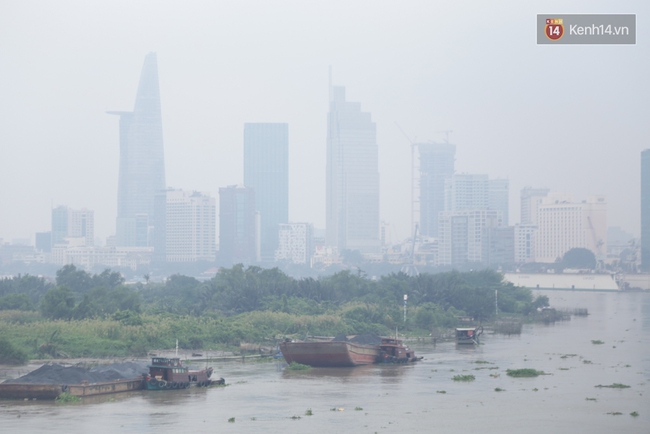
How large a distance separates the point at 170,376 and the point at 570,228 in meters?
162

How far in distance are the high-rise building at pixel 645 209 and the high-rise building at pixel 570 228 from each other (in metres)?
12.1

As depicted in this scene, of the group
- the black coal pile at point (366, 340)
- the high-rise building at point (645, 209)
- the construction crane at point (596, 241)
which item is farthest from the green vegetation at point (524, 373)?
the construction crane at point (596, 241)

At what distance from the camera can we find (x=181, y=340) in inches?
1581

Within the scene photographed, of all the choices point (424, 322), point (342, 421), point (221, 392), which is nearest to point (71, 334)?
point (221, 392)

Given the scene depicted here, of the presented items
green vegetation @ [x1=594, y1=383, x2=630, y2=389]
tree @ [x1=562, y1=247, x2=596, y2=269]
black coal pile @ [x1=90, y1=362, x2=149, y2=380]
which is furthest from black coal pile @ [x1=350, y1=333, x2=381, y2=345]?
tree @ [x1=562, y1=247, x2=596, y2=269]

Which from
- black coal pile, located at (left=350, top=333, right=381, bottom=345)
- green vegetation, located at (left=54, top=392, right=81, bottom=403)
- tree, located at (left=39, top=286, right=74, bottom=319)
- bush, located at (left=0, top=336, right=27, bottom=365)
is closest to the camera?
green vegetation, located at (left=54, top=392, right=81, bottom=403)

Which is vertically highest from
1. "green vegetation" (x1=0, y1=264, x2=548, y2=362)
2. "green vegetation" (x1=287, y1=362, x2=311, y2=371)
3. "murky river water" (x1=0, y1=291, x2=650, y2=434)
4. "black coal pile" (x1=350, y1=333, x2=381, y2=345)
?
"green vegetation" (x1=0, y1=264, x2=548, y2=362)

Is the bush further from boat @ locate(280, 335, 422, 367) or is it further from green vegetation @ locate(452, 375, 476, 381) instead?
green vegetation @ locate(452, 375, 476, 381)

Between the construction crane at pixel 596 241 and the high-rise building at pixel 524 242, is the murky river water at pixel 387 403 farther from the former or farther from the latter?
the high-rise building at pixel 524 242

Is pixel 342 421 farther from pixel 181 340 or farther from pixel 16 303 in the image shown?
pixel 16 303

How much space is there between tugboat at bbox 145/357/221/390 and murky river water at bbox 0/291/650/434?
0.98ft

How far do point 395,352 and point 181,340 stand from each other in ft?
30.5

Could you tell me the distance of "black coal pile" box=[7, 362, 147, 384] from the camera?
27.3 metres

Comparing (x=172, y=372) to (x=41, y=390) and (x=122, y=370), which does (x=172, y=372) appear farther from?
(x=41, y=390)
